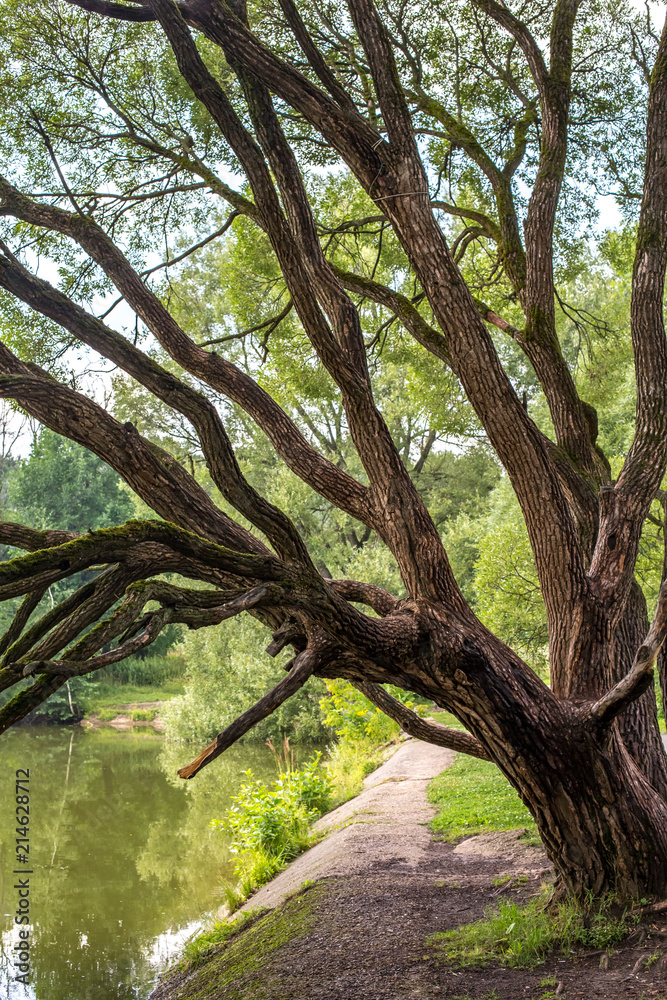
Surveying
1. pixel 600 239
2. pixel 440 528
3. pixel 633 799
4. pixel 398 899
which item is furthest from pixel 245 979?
pixel 440 528

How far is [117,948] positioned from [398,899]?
399 cm

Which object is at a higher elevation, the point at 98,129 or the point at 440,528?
the point at 98,129

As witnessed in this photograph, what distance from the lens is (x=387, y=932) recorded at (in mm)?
4676

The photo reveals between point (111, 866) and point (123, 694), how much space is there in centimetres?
2076

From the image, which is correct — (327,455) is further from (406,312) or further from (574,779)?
(574,779)

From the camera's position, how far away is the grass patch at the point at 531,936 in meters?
3.94

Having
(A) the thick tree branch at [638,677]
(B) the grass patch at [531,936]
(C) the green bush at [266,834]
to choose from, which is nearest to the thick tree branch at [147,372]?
(A) the thick tree branch at [638,677]

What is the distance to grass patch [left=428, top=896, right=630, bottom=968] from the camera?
3941mm

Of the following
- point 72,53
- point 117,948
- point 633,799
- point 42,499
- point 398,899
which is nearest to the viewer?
point 633,799

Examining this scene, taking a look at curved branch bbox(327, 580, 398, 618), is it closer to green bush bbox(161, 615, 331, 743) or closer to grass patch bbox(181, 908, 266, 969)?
grass patch bbox(181, 908, 266, 969)

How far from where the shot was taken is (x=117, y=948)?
7.66m

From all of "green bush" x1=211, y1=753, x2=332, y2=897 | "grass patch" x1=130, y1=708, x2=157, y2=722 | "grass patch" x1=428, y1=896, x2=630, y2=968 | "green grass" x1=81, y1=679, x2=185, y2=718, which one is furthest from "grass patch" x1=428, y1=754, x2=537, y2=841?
"green grass" x1=81, y1=679, x2=185, y2=718

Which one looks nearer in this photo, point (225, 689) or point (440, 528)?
point (225, 689)

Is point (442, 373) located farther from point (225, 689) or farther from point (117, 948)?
point (225, 689)
